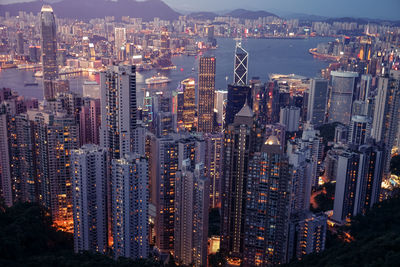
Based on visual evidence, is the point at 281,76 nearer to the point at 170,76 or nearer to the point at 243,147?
the point at 170,76

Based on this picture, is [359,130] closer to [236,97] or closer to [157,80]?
[236,97]

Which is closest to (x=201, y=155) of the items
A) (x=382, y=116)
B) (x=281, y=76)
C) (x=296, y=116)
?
(x=382, y=116)

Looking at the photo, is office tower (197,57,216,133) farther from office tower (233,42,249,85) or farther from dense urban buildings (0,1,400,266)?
office tower (233,42,249,85)

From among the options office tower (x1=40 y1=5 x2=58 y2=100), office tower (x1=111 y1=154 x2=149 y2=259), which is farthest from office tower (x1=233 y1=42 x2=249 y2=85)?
office tower (x1=111 y1=154 x2=149 y2=259)

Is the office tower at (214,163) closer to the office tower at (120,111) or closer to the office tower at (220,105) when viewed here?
the office tower at (120,111)

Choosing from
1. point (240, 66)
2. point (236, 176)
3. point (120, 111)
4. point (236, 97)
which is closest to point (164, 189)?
point (236, 176)

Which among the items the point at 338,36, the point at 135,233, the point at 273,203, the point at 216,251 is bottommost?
the point at 216,251
